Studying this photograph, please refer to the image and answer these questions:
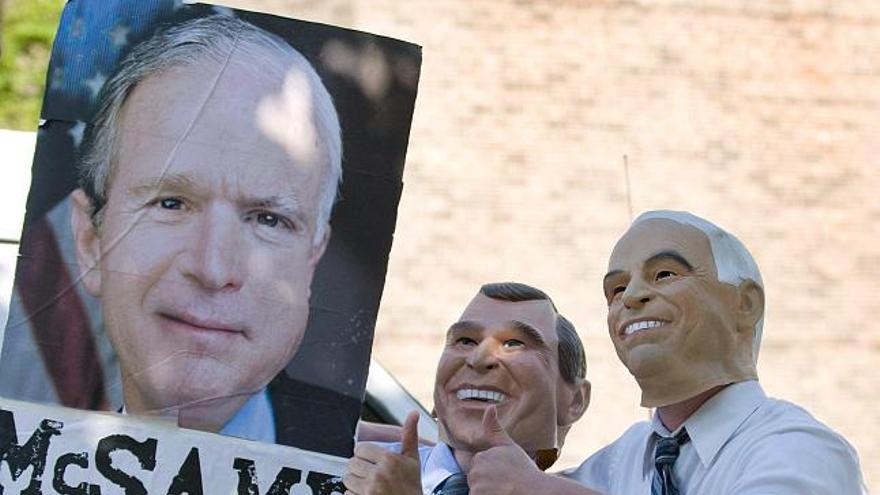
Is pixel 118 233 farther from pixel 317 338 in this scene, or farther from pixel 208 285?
pixel 317 338

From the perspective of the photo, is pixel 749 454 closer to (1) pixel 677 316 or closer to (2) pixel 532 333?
(1) pixel 677 316

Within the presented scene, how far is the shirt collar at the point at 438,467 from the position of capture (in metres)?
3.70

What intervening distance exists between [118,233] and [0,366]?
1.23 feet

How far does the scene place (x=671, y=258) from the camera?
11.0 ft

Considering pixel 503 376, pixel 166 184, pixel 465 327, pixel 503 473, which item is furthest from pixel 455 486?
pixel 166 184

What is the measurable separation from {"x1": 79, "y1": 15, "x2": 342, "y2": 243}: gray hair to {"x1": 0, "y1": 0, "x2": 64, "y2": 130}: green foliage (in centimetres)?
1093

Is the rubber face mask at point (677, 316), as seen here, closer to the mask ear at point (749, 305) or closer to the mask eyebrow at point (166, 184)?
the mask ear at point (749, 305)

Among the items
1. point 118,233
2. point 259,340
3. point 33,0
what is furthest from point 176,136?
point 33,0

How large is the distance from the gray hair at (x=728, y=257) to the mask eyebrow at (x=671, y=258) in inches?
2.4

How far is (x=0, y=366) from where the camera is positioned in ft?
11.5

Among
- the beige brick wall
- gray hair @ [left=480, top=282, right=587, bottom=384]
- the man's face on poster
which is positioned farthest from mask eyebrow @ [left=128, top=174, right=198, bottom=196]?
the beige brick wall

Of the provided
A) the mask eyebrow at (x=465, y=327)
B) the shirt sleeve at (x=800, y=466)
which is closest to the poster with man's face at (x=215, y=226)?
the mask eyebrow at (x=465, y=327)

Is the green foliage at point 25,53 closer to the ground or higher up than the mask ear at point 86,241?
higher up

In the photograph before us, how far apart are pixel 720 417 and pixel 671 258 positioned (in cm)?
35
